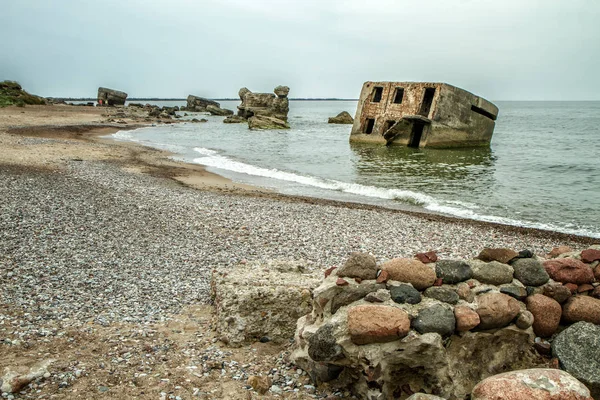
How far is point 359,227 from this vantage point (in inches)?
484

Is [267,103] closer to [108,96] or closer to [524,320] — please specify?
[108,96]

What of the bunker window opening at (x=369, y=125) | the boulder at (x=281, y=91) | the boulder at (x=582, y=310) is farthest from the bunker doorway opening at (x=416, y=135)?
the boulder at (x=281, y=91)

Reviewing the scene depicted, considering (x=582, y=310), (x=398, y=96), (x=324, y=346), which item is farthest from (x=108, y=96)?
(x=582, y=310)

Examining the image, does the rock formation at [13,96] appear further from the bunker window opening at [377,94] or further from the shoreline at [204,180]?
the bunker window opening at [377,94]

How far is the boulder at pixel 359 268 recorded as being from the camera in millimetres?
5270

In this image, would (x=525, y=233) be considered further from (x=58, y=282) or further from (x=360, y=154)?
(x=360, y=154)

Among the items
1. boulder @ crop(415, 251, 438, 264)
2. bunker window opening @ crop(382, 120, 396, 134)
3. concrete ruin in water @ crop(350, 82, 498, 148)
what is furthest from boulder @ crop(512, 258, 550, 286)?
bunker window opening @ crop(382, 120, 396, 134)

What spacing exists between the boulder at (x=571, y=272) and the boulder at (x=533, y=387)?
1.78 meters

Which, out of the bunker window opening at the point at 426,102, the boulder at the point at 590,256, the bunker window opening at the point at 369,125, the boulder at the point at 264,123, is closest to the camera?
the boulder at the point at 590,256

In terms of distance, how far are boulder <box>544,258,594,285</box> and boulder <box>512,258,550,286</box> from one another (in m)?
0.13

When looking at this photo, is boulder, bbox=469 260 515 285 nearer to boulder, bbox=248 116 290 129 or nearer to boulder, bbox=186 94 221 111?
boulder, bbox=248 116 290 129

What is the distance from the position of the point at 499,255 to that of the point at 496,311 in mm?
1218

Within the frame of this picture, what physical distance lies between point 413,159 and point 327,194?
576 inches

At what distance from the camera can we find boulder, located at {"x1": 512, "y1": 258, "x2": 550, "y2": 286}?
203 inches
